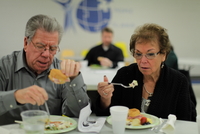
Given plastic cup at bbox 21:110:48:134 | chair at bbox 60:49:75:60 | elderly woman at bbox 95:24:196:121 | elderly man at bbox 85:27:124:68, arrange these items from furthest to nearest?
chair at bbox 60:49:75:60 < elderly man at bbox 85:27:124:68 < elderly woman at bbox 95:24:196:121 < plastic cup at bbox 21:110:48:134

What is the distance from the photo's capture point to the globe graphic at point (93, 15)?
23.7ft

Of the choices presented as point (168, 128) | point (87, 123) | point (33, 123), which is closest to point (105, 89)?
point (87, 123)

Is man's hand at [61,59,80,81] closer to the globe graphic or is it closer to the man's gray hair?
the man's gray hair

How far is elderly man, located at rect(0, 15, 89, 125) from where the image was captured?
168 cm

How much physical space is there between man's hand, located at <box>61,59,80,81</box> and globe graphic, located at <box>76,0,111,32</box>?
5893 mm

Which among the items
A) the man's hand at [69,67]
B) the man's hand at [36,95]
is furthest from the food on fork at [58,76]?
the man's hand at [36,95]

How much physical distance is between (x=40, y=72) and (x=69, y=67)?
0.44 meters

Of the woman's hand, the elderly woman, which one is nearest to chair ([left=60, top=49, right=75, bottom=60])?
the elderly woman

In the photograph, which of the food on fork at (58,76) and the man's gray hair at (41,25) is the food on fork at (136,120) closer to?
the food on fork at (58,76)

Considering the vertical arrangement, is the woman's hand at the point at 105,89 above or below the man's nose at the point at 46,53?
below

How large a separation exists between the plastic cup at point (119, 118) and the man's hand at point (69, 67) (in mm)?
352

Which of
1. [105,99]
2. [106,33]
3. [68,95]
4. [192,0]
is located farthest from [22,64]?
[192,0]

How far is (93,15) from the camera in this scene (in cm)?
729

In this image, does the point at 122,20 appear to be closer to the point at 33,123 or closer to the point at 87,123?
the point at 87,123
